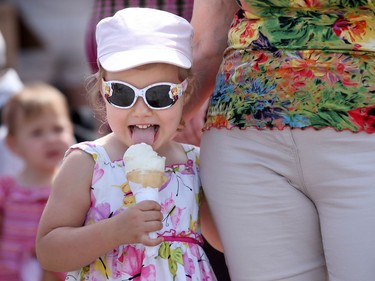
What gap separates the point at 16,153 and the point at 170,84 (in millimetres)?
2842

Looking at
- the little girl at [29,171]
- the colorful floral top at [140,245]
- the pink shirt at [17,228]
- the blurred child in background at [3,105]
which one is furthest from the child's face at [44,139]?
the colorful floral top at [140,245]

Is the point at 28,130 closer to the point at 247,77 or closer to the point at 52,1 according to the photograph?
the point at 247,77

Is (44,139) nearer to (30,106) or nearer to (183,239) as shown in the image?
(30,106)

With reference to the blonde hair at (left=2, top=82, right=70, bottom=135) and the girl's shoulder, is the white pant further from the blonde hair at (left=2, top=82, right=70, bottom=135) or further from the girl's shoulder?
the blonde hair at (left=2, top=82, right=70, bottom=135)

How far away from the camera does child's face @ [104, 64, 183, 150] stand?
273 centimetres

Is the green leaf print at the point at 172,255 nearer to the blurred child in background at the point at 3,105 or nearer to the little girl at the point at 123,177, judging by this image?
the little girl at the point at 123,177

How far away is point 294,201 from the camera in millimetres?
2691

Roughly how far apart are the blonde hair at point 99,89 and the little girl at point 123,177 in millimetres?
11

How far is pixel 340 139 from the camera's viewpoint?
259 centimetres

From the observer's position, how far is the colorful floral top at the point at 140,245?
274 centimetres

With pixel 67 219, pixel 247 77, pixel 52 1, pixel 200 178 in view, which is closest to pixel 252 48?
pixel 247 77

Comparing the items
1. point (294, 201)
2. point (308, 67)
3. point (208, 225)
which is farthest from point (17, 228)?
point (308, 67)

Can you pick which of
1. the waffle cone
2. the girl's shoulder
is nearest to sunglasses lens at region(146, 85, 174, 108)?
the waffle cone

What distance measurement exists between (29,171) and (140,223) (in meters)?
2.76
